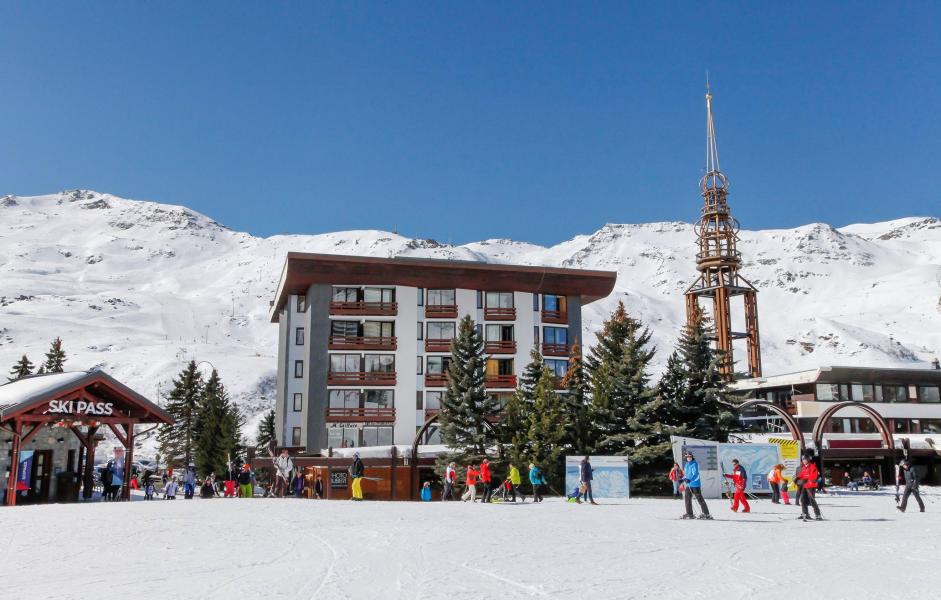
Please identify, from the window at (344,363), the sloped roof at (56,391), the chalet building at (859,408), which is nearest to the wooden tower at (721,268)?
the chalet building at (859,408)

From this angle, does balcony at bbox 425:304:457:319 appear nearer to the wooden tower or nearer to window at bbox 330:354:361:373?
window at bbox 330:354:361:373

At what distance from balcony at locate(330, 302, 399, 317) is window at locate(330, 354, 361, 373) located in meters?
2.93

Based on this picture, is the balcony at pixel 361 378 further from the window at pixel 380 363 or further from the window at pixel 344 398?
the window at pixel 344 398

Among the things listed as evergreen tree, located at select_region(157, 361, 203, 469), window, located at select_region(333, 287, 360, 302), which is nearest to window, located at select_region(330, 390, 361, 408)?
window, located at select_region(333, 287, 360, 302)

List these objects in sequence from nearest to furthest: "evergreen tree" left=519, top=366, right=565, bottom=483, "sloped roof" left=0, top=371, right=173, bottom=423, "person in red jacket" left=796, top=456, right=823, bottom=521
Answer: "person in red jacket" left=796, top=456, right=823, bottom=521 < "sloped roof" left=0, top=371, right=173, bottom=423 < "evergreen tree" left=519, top=366, right=565, bottom=483

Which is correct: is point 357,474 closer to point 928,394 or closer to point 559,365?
point 559,365

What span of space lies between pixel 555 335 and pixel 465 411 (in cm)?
1884

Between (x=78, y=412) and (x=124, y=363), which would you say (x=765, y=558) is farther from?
(x=124, y=363)

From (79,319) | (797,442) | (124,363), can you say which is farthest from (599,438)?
(79,319)

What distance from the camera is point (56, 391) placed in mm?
27500

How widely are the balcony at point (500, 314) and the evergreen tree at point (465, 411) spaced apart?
→ 1388 centimetres

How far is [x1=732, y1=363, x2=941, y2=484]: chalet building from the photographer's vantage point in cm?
5872

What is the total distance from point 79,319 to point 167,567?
182280 millimetres

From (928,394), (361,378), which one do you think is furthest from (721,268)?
(361,378)
